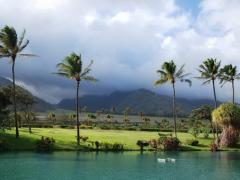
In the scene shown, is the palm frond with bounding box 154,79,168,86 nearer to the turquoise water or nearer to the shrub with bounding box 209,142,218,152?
the shrub with bounding box 209,142,218,152

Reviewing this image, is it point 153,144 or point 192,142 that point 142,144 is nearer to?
point 153,144

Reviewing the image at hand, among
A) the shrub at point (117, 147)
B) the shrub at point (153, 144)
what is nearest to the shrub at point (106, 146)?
the shrub at point (117, 147)

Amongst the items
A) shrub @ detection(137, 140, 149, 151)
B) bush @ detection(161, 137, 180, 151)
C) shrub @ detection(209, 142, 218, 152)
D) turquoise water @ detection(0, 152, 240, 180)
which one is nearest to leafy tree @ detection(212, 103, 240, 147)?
shrub @ detection(209, 142, 218, 152)

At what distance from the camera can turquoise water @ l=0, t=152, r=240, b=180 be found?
57406 millimetres

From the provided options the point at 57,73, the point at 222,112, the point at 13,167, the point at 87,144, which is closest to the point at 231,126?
the point at 222,112

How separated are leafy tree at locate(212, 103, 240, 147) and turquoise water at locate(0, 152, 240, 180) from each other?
86.8 feet

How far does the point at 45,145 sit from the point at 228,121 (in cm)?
3958

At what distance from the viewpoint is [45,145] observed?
94312 mm

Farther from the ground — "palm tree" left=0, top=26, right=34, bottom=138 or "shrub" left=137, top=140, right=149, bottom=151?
"palm tree" left=0, top=26, right=34, bottom=138

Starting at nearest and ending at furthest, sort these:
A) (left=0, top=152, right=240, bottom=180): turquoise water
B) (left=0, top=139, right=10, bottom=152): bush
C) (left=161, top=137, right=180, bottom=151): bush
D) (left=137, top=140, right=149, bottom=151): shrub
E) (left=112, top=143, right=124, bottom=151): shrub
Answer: (left=0, top=152, right=240, bottom=180): turquoise water
(left=0, top=139, right=10, bottom=152): bush
(left=112, top=143, right=124, bottom=151): shrub
(left=137, top=140, right=149, bottom=151): shrub
(left=161, top=137, right=180, bottom=151): bush

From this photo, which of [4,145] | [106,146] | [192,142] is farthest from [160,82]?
[4,145]

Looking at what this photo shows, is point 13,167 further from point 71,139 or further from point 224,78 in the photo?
point 224,78

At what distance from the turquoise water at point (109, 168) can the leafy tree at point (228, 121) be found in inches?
1042

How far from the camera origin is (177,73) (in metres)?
121
